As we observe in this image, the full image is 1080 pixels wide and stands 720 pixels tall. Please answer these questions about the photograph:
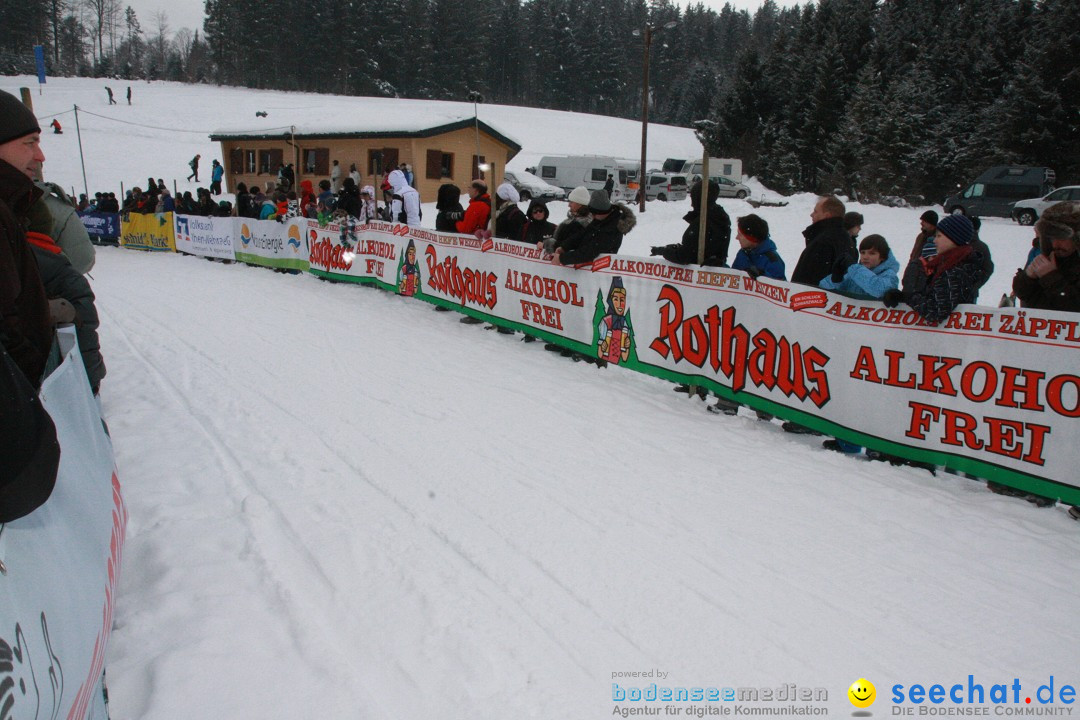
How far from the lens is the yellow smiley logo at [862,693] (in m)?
2.76

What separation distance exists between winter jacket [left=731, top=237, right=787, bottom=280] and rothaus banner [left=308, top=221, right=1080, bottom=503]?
0.41m

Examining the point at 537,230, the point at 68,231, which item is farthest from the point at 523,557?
the point at 537,230

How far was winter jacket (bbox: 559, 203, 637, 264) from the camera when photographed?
25.5 ft

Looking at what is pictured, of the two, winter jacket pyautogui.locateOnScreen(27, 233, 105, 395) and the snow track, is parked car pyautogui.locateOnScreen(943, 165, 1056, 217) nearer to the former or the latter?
the snow track

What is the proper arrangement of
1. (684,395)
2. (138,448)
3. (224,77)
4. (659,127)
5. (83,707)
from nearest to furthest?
(83,707) → (138,448) → (684,395) → (659,127) → (224,77)

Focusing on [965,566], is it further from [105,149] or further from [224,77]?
[224,77]

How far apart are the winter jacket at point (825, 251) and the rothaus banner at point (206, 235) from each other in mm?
14165

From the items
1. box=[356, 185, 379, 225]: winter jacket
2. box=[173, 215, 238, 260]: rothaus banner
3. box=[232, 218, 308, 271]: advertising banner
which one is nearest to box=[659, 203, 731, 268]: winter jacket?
box=[356, 185, 379, 225]: winter jacket

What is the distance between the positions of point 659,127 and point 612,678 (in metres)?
76.1

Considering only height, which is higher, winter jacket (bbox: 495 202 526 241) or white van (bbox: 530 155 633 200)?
white van (bbox: 530 155 633 200)

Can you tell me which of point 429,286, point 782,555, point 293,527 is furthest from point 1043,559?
point 429,286

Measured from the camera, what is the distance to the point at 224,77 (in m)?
85.5

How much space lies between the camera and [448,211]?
1099cm

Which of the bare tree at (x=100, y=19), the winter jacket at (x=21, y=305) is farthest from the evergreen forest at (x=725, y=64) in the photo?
the winter jacket at (x=21, y=305)
